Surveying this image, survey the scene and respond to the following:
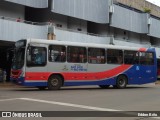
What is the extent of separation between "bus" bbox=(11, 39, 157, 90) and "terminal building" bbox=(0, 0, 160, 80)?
282 centimetres

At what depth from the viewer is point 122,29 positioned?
4606 cm

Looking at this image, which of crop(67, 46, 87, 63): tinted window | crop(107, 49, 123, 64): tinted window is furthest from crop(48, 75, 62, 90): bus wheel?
crop(107, 49, 123, 64): tinted window

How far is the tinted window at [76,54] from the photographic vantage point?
2353 cm

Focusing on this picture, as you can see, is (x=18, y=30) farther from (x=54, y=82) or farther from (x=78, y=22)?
(x=78, y=22)

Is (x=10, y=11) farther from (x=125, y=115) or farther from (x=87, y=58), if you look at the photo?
(x=125, y=115)

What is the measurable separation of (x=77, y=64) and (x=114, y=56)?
3.23m

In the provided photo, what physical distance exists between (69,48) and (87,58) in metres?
1.58

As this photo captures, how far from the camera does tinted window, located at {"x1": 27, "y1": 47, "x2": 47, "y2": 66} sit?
21.9 metres

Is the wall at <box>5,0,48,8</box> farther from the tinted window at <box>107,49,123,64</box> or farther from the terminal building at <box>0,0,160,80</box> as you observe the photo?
the tinted window at <box>107,49,123,64</box>

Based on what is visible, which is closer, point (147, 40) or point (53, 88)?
point (53, 88)

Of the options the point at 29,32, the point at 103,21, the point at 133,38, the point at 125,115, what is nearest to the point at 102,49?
the point at 29,32

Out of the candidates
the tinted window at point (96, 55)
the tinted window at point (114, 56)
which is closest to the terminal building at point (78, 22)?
the tinted window at point (96, 55)

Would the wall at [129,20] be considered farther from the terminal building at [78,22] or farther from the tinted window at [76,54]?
the tinted window at [76,54]

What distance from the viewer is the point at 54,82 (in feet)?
75.4
